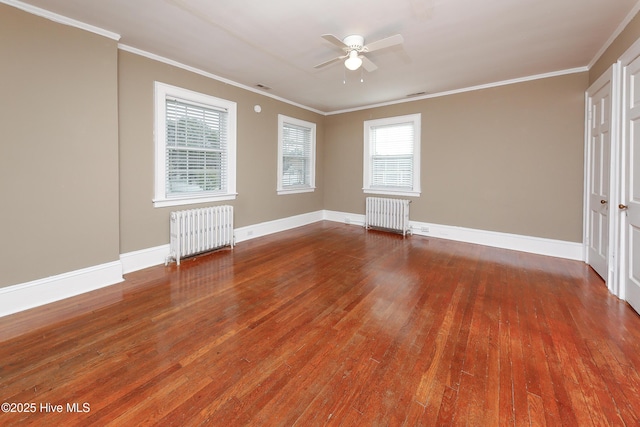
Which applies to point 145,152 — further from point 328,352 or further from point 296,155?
point 328,352

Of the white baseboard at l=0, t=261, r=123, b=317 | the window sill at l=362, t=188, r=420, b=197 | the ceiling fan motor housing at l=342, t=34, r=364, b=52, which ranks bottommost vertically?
the white baseboard at l=0, t=261, r=123, b=317

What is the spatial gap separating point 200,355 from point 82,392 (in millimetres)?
639

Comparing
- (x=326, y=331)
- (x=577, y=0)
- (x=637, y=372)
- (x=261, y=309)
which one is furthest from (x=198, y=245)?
(x=577, y=0)

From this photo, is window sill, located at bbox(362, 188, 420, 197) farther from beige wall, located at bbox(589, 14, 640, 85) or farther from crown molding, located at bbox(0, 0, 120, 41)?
crown molding, located at bbox(0, 0, 120, 41)

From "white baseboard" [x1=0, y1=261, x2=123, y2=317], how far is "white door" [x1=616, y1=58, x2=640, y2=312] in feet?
17.5

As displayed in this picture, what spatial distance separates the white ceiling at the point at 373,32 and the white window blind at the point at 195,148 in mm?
652

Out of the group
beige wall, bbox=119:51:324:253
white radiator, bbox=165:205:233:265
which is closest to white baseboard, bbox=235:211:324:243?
beige wall, bbox=119:51:324:253

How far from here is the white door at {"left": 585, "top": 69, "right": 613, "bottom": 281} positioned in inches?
125

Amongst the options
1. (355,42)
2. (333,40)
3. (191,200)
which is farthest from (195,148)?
(355,42)

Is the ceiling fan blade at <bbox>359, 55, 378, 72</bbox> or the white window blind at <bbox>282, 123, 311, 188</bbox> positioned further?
the white window blind at <bbox>282, 123, 311, 188</bbox>

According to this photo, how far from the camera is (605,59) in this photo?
3273 mm

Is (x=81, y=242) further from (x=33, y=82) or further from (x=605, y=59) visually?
(x=605, y=59)

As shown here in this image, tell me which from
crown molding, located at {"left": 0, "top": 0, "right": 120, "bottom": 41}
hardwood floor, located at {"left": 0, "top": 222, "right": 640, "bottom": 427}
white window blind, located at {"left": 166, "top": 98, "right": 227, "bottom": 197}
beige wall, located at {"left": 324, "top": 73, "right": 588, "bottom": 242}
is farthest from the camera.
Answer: beige wall, located at {"left": 324, "top": 73, "right": 588, "bottom": 242}

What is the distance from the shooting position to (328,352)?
197cm
